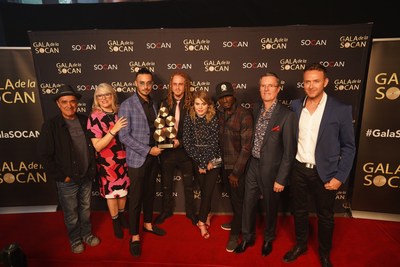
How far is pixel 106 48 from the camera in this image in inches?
144

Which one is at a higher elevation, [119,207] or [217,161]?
[217,161]

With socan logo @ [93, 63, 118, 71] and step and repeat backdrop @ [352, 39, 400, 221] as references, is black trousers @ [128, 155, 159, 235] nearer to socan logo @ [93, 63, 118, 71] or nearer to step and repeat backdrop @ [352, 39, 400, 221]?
socan logo @ [93, 63, 118, 71]

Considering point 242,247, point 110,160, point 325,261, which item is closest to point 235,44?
point 110,160

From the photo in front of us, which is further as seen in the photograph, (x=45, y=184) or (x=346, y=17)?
(x=45, y=184)

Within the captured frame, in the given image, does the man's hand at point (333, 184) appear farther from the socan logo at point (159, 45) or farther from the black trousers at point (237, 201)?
the socan logo at point (159, 45)

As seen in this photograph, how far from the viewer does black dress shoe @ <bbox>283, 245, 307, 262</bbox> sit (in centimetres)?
303

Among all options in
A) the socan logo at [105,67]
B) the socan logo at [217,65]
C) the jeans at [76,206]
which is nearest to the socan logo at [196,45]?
the socan logo at [217,65]

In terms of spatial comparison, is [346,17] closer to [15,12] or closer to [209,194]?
[209,194]

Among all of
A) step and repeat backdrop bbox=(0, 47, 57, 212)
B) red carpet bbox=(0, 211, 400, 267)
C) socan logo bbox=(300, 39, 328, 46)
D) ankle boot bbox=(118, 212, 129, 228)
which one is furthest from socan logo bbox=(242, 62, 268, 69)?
step and repeat backdrop bbox=(0, 47, 57, 212)

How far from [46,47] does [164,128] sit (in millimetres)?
2237

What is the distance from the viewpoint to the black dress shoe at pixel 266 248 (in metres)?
3.11

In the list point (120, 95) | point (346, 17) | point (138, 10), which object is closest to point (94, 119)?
point (120, 95)

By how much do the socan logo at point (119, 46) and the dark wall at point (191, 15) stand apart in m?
→ 0.71

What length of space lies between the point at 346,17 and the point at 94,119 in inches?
156
